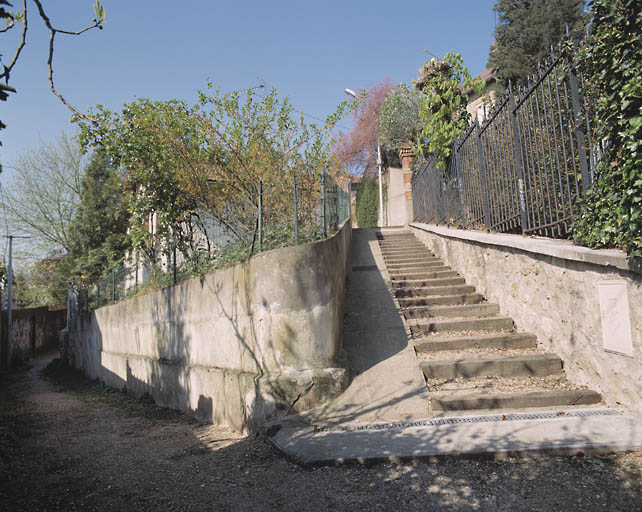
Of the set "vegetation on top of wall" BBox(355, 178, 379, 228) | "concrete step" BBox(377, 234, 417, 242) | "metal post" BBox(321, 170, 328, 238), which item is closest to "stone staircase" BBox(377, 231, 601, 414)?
"metal post" BBox(321, 170, 328, 238)

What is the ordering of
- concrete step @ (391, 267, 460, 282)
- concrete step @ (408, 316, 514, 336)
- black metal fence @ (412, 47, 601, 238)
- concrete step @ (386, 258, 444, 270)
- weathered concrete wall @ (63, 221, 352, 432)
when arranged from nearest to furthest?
black metal fence @ (412, 47, 601, 238) < weathered concrete wall @ (63, 221, 352, 432) < concrete step @ (408, 316, 514, 336) < concrete step @ (391, 267, 460, 282) < concrete step @ (386, 258, 444, 270)

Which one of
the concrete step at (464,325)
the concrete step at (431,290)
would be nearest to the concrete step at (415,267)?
the concrete step at (431,290)

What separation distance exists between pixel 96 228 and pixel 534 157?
2347 cm

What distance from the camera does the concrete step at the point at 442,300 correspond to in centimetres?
705

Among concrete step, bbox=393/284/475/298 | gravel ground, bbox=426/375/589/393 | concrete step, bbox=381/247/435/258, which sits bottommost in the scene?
gravel ground, bbox=426/375/589/393

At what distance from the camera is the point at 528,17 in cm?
2256

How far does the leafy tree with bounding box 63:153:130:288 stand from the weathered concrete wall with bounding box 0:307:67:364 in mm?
2808

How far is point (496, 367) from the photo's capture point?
16.2 ft

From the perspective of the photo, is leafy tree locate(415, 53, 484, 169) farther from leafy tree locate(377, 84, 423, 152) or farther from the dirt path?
leafy tree locate(377, 84, 423, 152)

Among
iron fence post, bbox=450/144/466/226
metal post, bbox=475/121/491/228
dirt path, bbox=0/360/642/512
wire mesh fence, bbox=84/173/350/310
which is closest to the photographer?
dirt path, bbox=0/360/642/512

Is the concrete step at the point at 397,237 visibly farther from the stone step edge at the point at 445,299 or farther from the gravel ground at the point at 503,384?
the gravel ground at the point at 503,384

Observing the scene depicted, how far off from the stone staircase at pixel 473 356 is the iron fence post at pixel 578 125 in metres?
1.97

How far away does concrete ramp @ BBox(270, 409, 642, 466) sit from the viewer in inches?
131

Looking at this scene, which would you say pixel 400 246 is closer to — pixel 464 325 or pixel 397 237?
pixel 397 237
